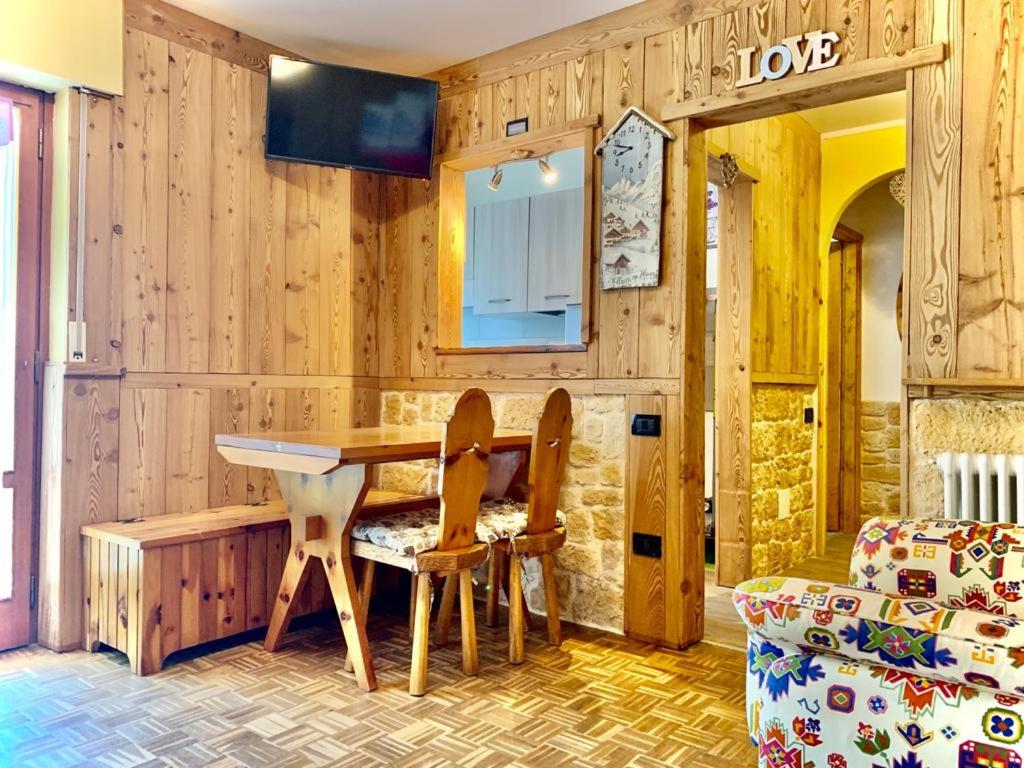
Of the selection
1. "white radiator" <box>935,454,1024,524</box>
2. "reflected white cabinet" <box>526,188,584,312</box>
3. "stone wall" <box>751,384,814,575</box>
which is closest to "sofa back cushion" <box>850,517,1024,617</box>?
"white radiator" <box>935,454,1024,524</box>

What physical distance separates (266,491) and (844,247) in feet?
15.3

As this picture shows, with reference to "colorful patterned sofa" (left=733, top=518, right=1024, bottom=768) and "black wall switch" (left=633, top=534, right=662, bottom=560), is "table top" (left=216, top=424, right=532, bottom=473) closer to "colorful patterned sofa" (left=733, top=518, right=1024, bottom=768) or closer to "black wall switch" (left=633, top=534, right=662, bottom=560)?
"black wall switch" (left=633, top=534, right=662, bottom=560)

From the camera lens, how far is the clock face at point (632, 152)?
3148 mm

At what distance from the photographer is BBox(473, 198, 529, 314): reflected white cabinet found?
6.03 metres

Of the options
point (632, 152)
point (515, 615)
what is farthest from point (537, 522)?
point (632, 152)

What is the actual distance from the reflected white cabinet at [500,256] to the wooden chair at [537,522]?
301 centimetres

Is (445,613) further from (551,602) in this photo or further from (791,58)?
(791,58)

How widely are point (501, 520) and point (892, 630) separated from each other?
5.46 feet

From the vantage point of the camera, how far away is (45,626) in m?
2.99

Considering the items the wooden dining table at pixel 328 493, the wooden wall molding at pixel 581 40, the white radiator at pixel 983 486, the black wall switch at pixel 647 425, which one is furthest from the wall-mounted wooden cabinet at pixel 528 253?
the white radiator at pixel 983 486

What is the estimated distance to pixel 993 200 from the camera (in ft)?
7.96

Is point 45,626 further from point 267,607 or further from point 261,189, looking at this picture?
point 261,189

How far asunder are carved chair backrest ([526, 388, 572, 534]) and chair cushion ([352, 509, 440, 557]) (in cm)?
40

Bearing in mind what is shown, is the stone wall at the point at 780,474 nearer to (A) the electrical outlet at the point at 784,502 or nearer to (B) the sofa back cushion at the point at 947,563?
(A) the electrical outlet at the point at 784,502
